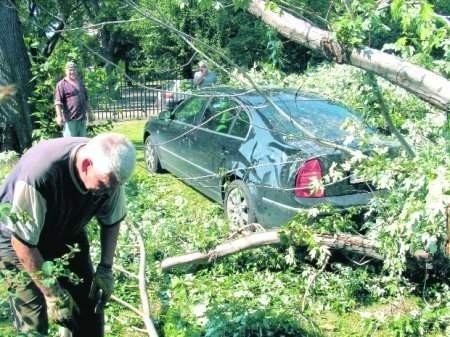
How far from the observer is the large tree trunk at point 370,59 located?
9.22 ft

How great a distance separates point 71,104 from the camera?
28.7 feet

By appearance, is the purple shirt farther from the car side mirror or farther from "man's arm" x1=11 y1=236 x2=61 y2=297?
"man's arm" x1=11 y1=236 x2=61 y2=297

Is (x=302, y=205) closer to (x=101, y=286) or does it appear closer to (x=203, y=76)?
(x=101, y=286)

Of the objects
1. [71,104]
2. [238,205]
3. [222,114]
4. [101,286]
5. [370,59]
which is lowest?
[71,104]

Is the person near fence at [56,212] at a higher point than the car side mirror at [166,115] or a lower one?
higher

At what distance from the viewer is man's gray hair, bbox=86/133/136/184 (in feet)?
8.84

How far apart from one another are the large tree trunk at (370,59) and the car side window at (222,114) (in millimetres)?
2952

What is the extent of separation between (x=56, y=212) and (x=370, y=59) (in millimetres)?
1853

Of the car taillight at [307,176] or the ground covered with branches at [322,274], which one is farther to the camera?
the car taillight at [307,176]

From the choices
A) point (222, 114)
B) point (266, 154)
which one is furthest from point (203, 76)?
point (266, 154)

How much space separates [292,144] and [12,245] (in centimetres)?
314

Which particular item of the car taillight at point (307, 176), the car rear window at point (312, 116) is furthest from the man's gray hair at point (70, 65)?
the car taillight at point (307, 176)

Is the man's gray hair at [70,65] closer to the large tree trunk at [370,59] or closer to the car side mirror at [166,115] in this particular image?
the car side mirror at [166,115]

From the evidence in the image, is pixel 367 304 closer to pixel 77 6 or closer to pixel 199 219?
pixel 199 219
